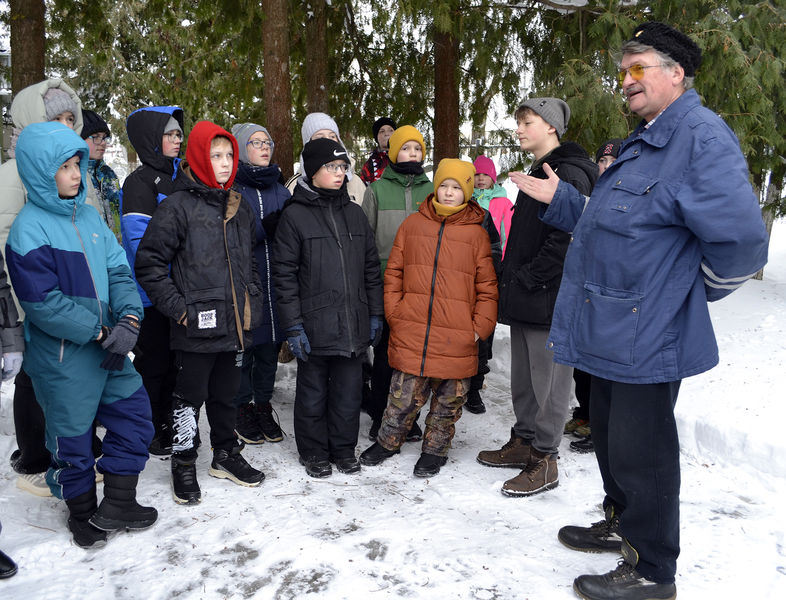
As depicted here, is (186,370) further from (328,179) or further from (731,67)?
(731,67)

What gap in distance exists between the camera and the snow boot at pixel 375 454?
4.21 meters

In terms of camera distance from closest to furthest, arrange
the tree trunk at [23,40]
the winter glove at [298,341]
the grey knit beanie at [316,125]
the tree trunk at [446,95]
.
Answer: the winter glove at [298,341]
the grey knit beanie at [316,125]
the tree trunk at [23,40]
the tree trunk at [446,95]

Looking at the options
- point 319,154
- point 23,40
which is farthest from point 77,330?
point 23,40

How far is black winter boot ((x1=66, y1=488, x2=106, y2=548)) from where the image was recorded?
307cm

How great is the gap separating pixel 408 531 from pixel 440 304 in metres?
1.42

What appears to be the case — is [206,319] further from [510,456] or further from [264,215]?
[510,456]

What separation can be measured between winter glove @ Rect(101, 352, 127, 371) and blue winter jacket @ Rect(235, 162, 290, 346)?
3.99ft

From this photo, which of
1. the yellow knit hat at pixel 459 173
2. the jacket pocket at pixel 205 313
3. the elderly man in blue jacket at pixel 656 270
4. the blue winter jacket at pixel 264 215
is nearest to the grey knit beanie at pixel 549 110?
Answer: the yellow knit hat at pixel 459 173

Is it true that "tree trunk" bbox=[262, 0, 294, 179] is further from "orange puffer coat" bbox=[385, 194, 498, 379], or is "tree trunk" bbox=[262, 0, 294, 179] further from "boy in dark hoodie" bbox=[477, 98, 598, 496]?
"boy in dark hoodie" bbox=[477, 98, 598, 496]

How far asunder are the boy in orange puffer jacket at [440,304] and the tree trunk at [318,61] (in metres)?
3.37

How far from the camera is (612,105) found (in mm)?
5703

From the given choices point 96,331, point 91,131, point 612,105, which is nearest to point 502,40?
point 612,105

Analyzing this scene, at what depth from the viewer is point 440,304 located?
4.04 metres

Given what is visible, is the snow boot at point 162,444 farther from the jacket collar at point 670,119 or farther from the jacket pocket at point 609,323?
the jacket collar at point 670,119
